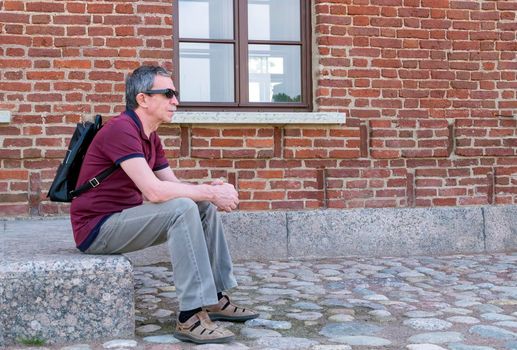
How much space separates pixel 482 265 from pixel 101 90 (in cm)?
340

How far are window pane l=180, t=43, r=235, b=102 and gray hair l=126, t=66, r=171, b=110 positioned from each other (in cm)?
254

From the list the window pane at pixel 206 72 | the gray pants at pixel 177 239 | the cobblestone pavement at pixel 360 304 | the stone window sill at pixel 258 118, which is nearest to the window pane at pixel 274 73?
the window pane at pixel 206 72

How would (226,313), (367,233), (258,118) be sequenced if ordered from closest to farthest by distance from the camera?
(226,313) < (258,118) < (367,233)

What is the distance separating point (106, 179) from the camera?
3303 mm

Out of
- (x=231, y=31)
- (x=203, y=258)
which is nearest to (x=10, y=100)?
(x=231, y=31)

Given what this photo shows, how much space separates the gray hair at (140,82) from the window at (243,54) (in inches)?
97.6

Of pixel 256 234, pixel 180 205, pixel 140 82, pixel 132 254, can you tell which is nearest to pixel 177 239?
pixel 180 205

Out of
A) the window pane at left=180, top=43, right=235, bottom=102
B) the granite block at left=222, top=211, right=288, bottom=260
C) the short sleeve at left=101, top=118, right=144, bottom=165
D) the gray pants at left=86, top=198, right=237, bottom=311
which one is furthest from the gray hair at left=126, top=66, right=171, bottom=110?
the window pane at left=180, top=43, right=235, bottom=102

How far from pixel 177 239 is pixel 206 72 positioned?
10.1 ft

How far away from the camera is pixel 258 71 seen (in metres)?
6.10

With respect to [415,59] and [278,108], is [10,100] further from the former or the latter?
[415,59]

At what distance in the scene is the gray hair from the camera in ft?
11.0

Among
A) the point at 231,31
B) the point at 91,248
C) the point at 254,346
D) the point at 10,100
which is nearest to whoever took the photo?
the point at 254,346

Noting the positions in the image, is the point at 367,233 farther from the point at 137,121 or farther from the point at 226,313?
the point at 137,121
